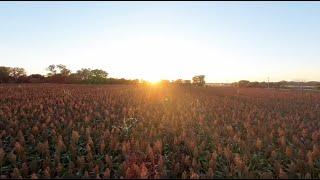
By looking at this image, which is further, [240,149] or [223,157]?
[240,149]

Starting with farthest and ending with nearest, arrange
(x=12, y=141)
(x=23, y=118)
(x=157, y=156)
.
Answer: (x=23, y=118)
(x=12, y=141)
(x=157, y=156)

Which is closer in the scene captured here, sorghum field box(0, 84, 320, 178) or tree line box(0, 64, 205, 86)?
sorghum field box(0, 84, 320, 178)

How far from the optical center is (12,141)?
24.3 ft

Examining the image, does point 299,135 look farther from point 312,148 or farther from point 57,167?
point 57,167

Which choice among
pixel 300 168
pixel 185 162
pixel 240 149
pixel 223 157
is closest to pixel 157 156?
pixel 185 162

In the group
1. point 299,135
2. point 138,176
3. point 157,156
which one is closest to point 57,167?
point 138,176

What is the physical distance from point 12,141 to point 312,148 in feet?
19.9

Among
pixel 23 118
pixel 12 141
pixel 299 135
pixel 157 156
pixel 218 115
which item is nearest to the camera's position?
pixel 157 156

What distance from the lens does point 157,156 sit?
268 inches

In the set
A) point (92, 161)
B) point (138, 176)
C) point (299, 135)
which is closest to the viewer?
point (138, 176)

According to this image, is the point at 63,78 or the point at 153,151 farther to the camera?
the point at 63,78

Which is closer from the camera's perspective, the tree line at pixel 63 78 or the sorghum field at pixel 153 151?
the sorghum field at pixel 153 151

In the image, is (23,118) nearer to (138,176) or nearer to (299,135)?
(138,176)

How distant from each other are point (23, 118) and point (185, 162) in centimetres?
576
